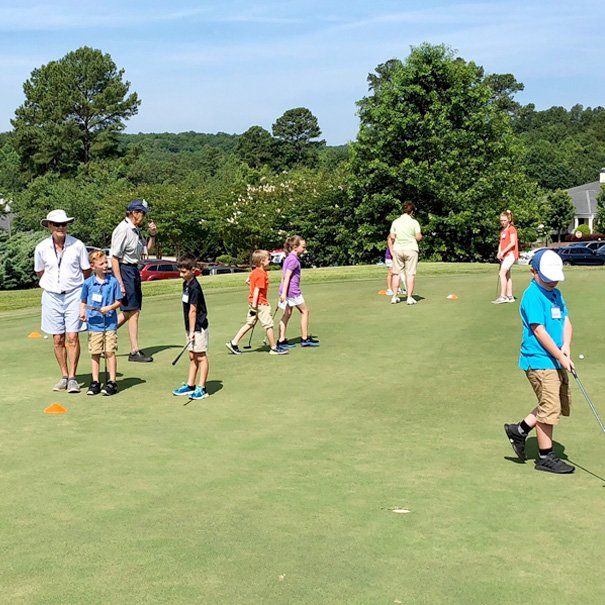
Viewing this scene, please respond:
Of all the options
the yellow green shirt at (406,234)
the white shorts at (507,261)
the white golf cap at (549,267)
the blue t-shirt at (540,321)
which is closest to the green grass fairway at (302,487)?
the blue t-shirt at (540,321)

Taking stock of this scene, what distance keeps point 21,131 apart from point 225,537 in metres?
108

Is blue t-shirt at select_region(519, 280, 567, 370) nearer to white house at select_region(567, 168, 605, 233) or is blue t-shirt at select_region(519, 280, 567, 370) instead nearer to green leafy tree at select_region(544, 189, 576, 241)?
green leafy tree at select_region(544, 189, 576, 241)

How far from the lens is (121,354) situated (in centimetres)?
1409

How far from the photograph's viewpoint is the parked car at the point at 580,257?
57812 millimetres

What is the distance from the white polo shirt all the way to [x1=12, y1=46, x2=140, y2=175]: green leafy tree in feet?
324

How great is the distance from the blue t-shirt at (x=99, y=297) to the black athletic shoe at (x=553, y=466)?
18.3ft

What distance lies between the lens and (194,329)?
428 inches

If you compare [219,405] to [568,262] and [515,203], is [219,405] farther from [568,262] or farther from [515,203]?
[568,262]

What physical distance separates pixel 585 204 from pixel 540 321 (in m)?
122

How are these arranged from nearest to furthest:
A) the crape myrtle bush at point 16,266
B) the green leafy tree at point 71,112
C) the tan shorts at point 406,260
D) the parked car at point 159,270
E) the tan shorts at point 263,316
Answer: the tan shorts at point 263,316, the tan shorts at point 406,260, the crape myrtle bush at point 16,266, the parked car at point 159,270, the green leafy tree at point 71,112

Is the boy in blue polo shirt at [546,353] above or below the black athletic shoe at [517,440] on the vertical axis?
→ above

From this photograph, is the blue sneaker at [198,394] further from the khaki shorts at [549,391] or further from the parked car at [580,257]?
the parked car at [580,257]

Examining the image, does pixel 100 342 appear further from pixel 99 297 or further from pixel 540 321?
pixel 540 321

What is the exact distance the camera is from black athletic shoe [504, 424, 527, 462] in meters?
8.09
